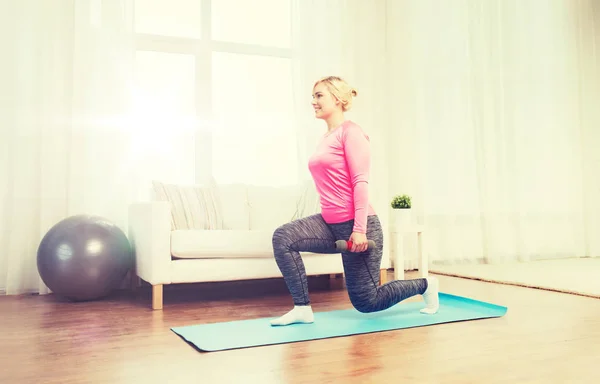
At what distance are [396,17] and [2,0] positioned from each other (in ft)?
9.42

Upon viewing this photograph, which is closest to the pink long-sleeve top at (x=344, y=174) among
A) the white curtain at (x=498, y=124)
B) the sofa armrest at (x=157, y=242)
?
the sofa armrest at (x=157, y=242)

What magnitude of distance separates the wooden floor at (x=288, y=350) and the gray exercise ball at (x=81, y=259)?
0.11 m

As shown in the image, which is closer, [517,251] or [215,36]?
[215,36]

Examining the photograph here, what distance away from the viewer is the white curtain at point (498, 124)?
4.49m

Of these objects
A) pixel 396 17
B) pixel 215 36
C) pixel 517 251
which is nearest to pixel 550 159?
pixel 517 251

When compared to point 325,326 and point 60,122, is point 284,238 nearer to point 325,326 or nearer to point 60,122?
point 325,326

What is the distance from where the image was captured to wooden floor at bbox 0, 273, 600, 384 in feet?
4.80

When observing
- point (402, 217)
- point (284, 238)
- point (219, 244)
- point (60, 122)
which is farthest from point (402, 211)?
point (60, 122)

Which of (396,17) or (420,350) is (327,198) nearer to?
(420,350)

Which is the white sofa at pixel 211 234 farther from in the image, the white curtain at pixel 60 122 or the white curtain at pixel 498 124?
the white curtain at pixel 498 124

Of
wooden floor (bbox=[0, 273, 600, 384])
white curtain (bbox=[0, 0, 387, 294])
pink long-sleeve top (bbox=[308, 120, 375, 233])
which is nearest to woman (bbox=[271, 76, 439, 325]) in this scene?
pink long-sleeve top (bbox=[308, 120, 375, 233])

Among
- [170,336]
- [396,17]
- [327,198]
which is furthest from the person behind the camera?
[396,17]

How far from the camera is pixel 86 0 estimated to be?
3346 millimetres

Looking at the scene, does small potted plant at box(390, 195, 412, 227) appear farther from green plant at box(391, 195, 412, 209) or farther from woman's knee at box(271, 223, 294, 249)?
woman's knee at box(271, 223, 294, 249)
